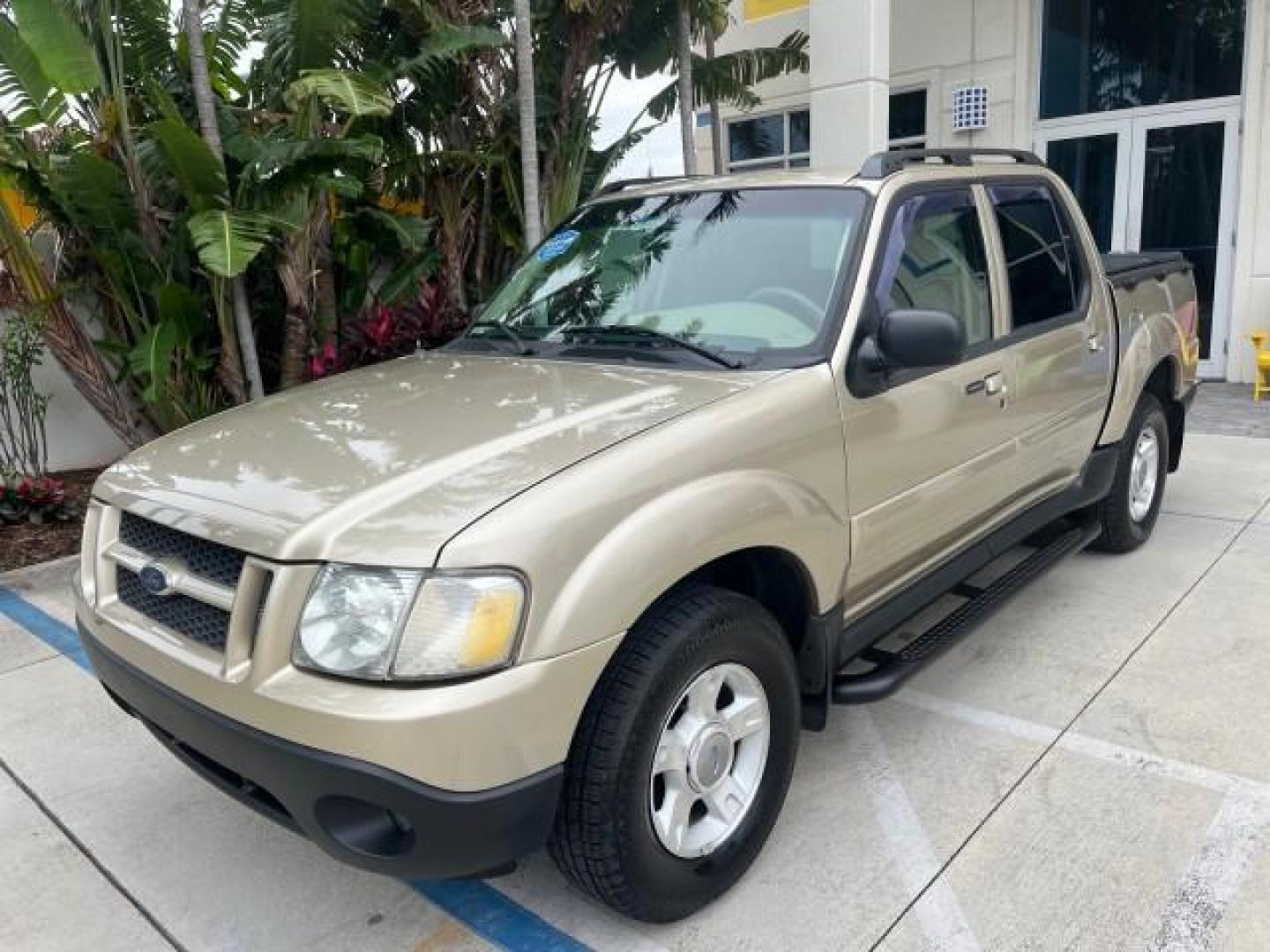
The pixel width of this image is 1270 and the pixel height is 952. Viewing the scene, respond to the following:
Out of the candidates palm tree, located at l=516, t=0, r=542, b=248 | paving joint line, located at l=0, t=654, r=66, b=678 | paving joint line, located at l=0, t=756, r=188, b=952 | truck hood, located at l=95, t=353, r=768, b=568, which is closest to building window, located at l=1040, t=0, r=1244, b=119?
palm tree, located at l=516, t=0, r=542, b=248

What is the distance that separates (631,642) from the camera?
2.39 metres

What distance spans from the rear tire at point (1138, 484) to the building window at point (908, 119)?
6.89m

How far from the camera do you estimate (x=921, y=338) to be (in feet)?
9.52

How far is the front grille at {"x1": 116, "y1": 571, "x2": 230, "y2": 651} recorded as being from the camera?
2391 millimetres

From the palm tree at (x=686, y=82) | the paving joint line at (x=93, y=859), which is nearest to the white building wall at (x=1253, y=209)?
the palm tree at (x=686, y=82)

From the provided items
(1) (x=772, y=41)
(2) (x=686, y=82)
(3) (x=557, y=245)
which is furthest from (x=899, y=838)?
(1) (x=772, y=41)

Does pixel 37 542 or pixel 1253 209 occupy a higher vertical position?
pixel 1253 209

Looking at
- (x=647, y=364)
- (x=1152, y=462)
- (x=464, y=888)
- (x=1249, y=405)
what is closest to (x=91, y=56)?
(x=647, y=364)

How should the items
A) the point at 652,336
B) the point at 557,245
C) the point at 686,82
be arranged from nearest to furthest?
the point at 652,336, the point at 557,245, the point at 686,82

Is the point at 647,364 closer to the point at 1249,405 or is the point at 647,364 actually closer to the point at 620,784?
the point at 620,784

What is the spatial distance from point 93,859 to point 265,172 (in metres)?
4.09

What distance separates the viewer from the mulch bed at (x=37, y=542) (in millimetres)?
5934

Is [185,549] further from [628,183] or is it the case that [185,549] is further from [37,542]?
[37,542]

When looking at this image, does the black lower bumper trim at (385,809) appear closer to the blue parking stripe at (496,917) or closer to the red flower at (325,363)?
the blue parking stripe at (496,917)
